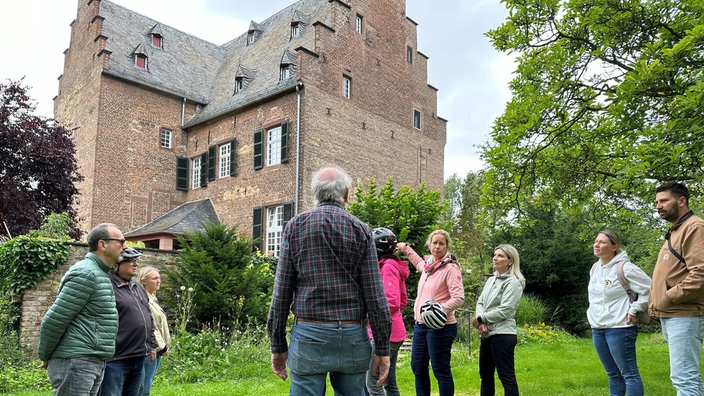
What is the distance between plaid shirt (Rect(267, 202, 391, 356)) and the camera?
305cm

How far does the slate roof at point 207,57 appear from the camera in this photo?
911 inches

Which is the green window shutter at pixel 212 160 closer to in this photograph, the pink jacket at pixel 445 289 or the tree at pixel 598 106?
the tree at pixel 598 106

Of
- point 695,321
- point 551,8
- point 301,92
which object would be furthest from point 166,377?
point 301,92

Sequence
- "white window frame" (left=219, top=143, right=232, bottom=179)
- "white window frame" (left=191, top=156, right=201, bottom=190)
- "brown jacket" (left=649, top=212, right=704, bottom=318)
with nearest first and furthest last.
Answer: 1. "brown jacket" (left=649, top=212, right=704, bottom=318)
2. "white window frame" (left=219, top=143, right=232, bottom=179)
3. "white window frame" (left=191, top=156, right=201, bottom=190)

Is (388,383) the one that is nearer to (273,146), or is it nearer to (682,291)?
(682,291)

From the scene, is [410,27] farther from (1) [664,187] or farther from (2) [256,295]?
(1) [664,187]

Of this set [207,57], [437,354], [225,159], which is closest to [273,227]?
[225,159]

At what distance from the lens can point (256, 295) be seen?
1181 centimetres

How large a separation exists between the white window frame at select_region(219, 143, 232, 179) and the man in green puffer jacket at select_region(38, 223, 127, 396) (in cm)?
2004

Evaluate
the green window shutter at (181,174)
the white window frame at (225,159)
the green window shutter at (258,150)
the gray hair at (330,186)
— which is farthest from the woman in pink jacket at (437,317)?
the green window shutter at (181,174)

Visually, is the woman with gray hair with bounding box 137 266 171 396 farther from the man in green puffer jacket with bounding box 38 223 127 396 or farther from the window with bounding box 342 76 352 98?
the window with bounding box 342 76 352 98

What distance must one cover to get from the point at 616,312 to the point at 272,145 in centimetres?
1805

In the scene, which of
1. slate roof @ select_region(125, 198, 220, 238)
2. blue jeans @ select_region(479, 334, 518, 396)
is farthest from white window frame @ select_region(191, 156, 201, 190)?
blue jeans @ select_region(479, 334, 518, 396)

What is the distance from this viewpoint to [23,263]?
10094mm
